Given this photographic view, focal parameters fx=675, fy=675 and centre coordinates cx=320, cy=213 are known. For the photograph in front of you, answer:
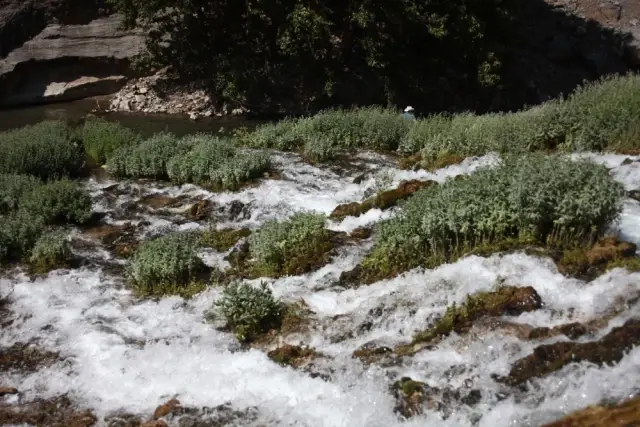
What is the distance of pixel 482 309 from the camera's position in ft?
20.1

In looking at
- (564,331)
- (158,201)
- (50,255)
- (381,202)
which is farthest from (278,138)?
(564,331)

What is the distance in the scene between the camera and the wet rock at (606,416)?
4551 mm

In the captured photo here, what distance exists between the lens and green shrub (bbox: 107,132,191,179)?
12.6 m

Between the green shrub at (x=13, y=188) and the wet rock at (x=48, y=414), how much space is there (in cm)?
520

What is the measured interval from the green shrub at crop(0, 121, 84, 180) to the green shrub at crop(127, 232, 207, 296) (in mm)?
4858

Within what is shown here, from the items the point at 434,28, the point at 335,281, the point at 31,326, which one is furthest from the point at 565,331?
the point at 434,28

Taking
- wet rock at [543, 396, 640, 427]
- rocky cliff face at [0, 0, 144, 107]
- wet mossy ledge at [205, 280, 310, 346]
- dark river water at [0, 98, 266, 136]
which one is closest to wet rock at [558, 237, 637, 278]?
wet rock at [543, 396, 640, 427]

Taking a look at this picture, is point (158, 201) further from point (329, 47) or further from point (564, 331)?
point (329, 47)

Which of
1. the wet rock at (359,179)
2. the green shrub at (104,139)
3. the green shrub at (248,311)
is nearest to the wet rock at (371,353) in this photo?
the green shrub at (248,311)

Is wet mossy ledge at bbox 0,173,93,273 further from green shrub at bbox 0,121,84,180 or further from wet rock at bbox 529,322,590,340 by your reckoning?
wet rock at bbox 529,322,590,340

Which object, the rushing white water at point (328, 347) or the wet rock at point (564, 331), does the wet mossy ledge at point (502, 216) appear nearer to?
Answer: the rushing white water at point (328, 347)

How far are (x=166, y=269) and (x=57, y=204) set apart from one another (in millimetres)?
3282

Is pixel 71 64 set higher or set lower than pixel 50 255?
higher

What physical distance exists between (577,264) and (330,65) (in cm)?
1646
